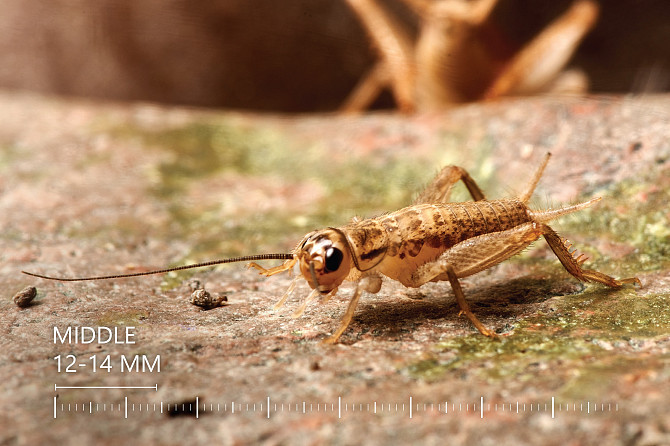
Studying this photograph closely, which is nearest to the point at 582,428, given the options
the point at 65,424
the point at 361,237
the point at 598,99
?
the point at 361,237

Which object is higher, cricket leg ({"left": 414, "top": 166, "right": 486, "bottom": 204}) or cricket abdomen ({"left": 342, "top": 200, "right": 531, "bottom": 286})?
cricket leg ({"left": 414, "top": 166, "right": 486, "bottom": 204})

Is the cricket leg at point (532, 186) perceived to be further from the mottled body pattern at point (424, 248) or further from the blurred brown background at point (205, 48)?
the blurred brown background at point (205, 48)

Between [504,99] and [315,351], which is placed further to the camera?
[504,99]

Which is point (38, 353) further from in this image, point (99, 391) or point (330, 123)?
point (330, 123)

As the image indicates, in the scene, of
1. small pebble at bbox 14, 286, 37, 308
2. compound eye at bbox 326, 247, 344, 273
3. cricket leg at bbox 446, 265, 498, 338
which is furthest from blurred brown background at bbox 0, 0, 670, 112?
small pebble at bbox 14, 286, 37, 308

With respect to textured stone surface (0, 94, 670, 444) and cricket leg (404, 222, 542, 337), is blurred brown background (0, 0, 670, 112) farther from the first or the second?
cricket leg (404, 222, 542, 337)

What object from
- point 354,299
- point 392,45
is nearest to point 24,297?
point 354,299
